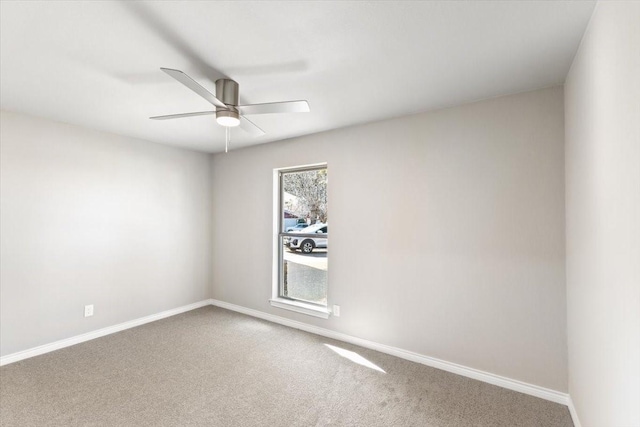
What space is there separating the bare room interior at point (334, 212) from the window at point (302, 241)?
3 cm

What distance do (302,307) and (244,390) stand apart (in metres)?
1.41

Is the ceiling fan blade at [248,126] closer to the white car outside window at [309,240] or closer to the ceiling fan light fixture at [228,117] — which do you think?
the ceiling fan light fixture at [228,117]

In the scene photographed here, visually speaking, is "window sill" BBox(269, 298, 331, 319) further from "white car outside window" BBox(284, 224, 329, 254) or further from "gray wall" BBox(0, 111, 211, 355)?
"gray wall" BBox(0, 111, 211, 355)

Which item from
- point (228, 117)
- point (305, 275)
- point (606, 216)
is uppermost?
point (228, 117)

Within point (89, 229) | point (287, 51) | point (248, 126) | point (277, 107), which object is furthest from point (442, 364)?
point (89, 229)

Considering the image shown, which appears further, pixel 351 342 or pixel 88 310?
pixel 88 310

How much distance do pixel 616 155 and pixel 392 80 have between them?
142cm

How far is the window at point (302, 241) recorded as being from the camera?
12.2ft

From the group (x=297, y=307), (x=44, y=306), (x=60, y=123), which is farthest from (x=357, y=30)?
(x=44, y=306)

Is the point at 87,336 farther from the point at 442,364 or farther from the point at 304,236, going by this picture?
the point at 442,364

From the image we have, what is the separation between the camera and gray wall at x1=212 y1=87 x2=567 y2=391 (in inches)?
90.0

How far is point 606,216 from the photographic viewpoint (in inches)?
53.9

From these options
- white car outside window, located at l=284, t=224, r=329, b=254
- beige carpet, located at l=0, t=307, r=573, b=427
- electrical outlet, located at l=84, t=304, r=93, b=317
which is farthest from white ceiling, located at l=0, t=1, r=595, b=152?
beige carpet, located at l=0, t=307, r=573, b=427

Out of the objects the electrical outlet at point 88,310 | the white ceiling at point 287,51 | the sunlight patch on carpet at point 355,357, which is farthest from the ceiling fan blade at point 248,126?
the electrical outlet at point 88,310
